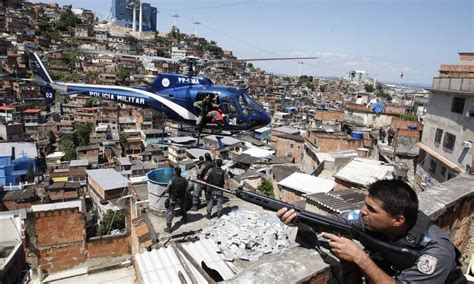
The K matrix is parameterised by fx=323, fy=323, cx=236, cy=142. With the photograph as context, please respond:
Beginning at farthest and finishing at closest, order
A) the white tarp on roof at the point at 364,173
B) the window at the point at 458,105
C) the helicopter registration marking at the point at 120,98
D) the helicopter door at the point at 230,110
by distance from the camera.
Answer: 1. the window at the point at 458,105
2. the white tarp on roof at the point at 364,173
3. the helicopter registration marking at the point at 120,98
4. the helicopter door at the point at 230,110

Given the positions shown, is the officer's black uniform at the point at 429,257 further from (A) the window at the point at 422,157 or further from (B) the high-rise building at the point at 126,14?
(B) the high-rise building at the point at 126,14

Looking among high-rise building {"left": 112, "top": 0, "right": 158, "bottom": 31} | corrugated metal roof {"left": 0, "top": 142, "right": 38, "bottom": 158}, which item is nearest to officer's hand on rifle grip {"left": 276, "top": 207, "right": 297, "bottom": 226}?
corrugated metal roof {"left": 0, "top": 142, "right": 38, "bottom": 158}

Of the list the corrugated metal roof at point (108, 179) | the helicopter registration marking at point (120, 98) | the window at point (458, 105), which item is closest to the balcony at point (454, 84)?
the window at point (458, 105)

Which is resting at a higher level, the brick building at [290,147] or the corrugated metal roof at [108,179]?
the brick building at [290,147]

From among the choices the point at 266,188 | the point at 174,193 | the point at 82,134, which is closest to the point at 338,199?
the point at 174,193

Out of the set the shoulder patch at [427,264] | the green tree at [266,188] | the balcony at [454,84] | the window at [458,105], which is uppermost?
the balcony at [454,84]

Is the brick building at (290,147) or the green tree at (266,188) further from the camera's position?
the brick building at (290,147)

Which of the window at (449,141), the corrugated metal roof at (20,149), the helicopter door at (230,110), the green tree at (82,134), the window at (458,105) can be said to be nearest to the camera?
the helicopter door at (230,110)

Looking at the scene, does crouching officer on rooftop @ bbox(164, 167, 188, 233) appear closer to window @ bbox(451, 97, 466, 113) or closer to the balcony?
the balcony
